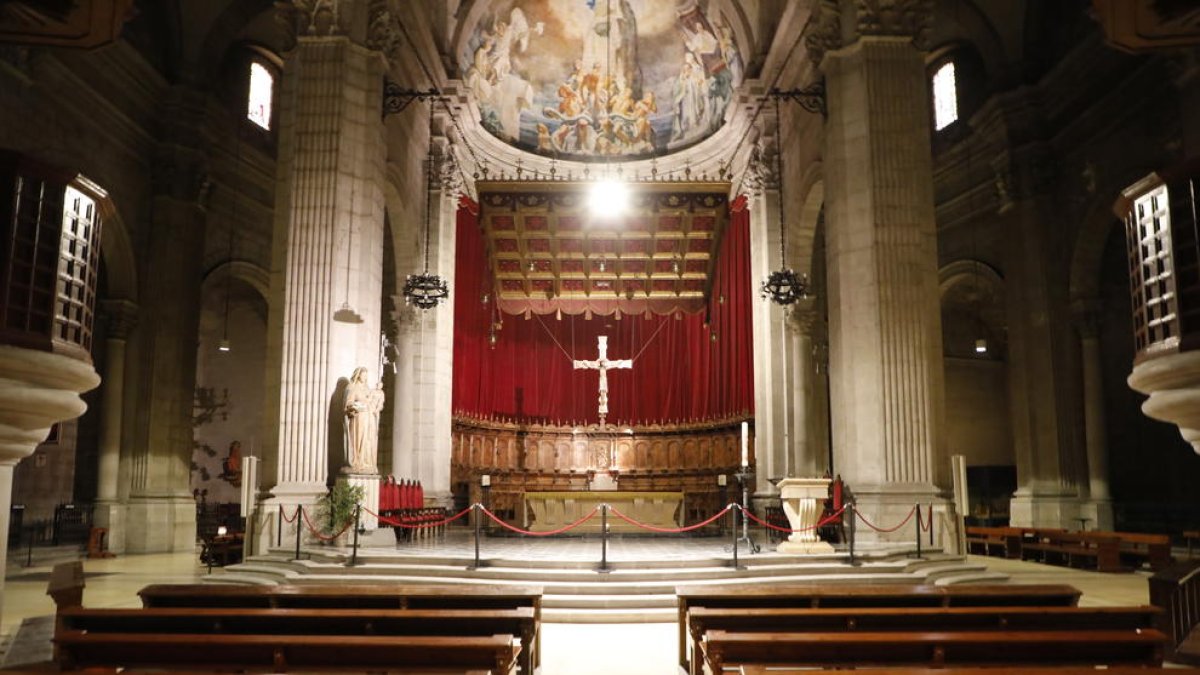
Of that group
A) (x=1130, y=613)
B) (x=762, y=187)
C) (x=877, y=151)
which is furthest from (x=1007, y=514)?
(x=1130, y=613)

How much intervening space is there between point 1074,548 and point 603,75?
55.9ft

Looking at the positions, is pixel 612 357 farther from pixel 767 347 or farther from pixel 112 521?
pixel 112 521

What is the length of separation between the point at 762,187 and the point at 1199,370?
47.3ft

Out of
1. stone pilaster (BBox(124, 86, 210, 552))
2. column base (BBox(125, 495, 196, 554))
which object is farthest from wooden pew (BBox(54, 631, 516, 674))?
stone pilaster (BBox(124, 86, 210, 552))

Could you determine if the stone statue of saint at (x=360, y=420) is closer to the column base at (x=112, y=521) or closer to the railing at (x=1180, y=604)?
the column base at (x=112, y=521)

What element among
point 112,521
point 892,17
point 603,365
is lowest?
point 112,521

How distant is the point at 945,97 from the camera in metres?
22.4

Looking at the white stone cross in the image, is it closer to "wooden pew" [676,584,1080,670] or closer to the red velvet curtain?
the red velvet curtain

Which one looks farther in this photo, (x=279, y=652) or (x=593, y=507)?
(x=593, y=507)

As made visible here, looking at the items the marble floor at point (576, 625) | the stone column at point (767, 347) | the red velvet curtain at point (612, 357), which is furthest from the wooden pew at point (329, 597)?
the red velvet curtain at point (612, 357)

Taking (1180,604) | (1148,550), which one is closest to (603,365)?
(1148,550)

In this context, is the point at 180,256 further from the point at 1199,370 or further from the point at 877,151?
the point at 1199,370

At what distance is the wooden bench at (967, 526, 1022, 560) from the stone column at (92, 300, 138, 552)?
56.2 ft

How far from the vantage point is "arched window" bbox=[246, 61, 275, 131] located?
72.1ft
